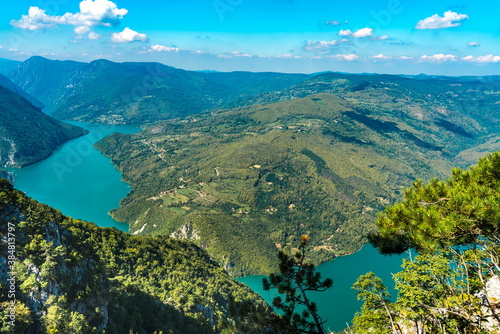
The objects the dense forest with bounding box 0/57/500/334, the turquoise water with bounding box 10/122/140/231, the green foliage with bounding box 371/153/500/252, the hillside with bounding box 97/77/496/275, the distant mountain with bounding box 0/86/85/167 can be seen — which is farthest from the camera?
the distant mountain with bounding box 0/86/85/167

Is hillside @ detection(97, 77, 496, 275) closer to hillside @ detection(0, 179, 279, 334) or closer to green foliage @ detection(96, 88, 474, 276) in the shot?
green foliage @ detection(96, 88, 474, 276)

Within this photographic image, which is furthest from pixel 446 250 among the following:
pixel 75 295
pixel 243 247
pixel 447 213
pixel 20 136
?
pixel 20 136

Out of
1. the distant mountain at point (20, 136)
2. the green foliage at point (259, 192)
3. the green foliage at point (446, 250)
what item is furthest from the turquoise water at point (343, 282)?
the distant mountain at point (20, 136)

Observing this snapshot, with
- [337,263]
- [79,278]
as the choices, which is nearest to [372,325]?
[79,278]

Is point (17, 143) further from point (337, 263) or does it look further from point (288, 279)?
point (288, 279)

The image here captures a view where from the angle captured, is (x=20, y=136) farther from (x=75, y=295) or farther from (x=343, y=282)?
(x=343, y=282)

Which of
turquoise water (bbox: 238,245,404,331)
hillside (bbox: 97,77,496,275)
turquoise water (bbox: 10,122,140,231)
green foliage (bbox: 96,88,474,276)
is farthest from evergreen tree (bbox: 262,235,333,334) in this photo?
turquoise water (bbox: 10,122,140,231)

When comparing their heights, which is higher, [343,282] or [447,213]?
[447,213]
